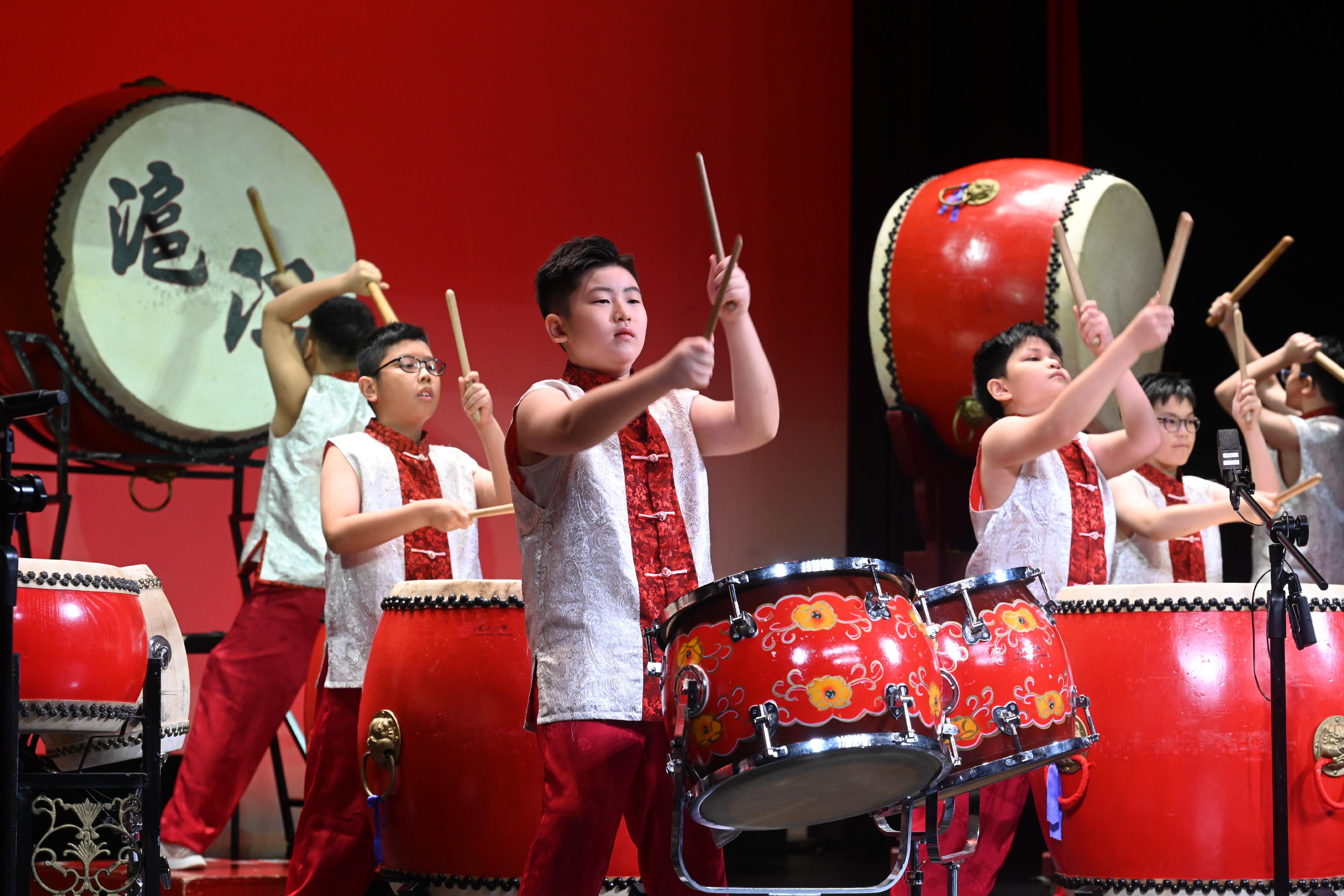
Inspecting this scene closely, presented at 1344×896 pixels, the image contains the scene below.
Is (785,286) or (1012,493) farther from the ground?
(785,286)

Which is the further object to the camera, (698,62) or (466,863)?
(698,62)

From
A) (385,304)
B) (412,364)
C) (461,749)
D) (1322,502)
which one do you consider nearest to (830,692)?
(461,749)

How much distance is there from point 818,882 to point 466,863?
4.76 ft

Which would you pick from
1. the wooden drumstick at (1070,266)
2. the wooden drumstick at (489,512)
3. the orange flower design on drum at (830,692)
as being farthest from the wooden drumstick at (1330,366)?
the orange flower design on drum at (830,692)

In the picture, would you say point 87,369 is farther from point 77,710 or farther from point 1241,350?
point 1241,350

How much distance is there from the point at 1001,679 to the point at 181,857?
5.64 ft

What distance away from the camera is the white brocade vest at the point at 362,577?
2586mm

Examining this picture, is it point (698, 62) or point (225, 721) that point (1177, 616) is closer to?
point (225, 721)

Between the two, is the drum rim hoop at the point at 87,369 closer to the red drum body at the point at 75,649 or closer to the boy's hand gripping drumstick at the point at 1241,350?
the red drum body at the point at 75,649

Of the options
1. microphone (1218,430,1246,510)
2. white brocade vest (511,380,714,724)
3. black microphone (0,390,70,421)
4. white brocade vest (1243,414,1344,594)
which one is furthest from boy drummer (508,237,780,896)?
white brocade vest (1243,414,1344,594)

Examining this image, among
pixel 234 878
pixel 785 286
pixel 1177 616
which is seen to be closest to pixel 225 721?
pixel 234 878

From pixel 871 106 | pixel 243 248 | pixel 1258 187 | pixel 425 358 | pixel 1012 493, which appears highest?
pixel 871 106

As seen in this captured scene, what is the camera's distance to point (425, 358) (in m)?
2.74

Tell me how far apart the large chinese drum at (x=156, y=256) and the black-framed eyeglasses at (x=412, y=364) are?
28.3 inches
